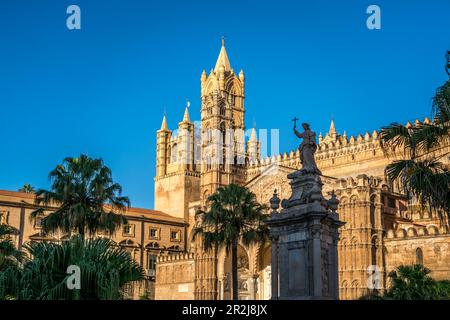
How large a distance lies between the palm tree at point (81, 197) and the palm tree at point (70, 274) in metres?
13.4

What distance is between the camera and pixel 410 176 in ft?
55.6

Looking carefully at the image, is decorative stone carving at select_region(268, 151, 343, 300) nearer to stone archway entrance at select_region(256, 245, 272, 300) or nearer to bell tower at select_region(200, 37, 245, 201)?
stone archway entrance at select_region(256, 245, 272, 300)

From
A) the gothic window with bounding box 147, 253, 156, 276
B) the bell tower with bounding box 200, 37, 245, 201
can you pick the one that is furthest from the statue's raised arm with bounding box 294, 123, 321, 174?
the gothic window with bounding box 147, 253, 156, 276

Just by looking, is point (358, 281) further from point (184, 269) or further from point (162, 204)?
point (162, 204)

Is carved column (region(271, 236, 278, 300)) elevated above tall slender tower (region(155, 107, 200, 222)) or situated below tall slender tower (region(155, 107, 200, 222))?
below

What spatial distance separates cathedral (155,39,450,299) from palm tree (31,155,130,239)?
45.9ft

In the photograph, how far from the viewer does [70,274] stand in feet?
52.3

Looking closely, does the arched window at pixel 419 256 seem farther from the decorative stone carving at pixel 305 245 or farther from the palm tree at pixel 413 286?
the decorative stone carving at pixel 305 245

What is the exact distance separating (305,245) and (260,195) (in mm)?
38543

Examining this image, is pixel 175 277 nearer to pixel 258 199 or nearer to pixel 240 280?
pixel 240 280

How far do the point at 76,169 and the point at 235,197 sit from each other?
9611mm

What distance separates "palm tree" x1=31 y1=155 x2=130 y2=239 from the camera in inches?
1192

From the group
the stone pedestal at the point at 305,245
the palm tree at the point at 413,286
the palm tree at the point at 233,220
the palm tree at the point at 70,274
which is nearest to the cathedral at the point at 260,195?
the palm tree at the point at 413,286
